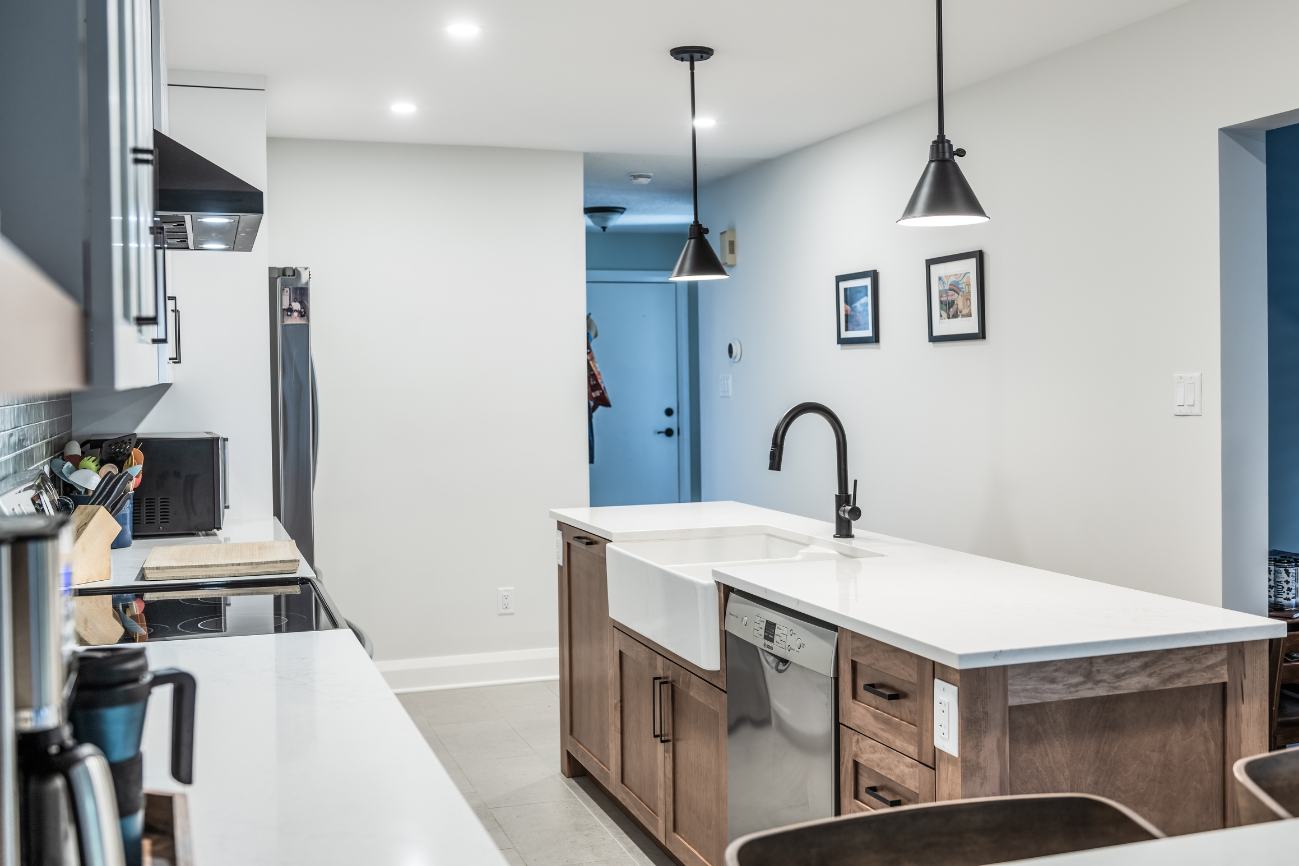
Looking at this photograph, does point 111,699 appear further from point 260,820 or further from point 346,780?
point 346,780

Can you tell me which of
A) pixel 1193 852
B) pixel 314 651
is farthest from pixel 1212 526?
pixel 314 651

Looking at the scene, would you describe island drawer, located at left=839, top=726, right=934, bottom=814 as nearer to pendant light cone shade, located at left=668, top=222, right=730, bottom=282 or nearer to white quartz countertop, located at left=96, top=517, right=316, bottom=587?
white quartz countertop, located at left=96, top=517, right=316, bottom=587

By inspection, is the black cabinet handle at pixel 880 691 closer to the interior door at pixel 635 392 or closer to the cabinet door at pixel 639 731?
the cabinet door at pixel 639 731

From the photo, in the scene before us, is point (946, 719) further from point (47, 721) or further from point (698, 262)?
point (698, 262)

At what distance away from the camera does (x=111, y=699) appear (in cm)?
79

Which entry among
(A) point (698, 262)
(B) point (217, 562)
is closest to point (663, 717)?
(B) point (217, 562)

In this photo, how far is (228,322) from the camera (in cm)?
402

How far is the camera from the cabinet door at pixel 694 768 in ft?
8.84

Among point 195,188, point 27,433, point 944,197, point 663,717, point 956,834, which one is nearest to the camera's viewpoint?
point 956,834

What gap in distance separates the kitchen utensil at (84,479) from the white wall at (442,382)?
192cm

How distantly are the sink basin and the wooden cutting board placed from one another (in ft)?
2.86

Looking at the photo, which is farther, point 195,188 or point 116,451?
point 116,451

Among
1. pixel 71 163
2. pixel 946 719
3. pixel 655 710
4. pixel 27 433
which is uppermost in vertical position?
pixel 71 163

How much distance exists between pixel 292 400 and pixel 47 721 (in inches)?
152
